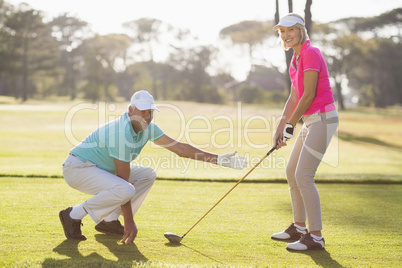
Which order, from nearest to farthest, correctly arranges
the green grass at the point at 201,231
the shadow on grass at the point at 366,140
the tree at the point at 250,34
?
the green grass at the point at 201,231 → the shadow on grass at the point at 366,140 → the tree at the point at 250,34

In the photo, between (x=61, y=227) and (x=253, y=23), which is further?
(x=253, y=23)

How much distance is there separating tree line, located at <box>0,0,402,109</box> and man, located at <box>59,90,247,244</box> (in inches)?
1892

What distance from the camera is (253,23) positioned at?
209ft

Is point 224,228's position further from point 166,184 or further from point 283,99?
point 283,99

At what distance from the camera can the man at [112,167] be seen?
4535 mm

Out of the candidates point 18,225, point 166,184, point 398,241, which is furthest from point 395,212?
point 18,225

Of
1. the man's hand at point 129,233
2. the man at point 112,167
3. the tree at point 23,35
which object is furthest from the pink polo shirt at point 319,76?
the tree at point 23,35

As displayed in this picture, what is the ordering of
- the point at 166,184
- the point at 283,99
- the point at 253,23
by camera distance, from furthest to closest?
the point at 253,23 < the point at 283,99 < the point at 166,184

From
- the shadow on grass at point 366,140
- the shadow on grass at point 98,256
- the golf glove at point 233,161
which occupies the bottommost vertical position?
the shadow on grass at point 366,140

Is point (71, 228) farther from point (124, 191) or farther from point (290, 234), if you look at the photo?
point (290, 234)

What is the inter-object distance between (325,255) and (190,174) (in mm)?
5627

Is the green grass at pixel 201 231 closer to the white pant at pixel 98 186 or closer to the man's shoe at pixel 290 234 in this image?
→ the man's shoe at pixel 290 234

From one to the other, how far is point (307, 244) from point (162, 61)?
219ft

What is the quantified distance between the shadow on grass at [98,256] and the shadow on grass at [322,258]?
1.43 meters
